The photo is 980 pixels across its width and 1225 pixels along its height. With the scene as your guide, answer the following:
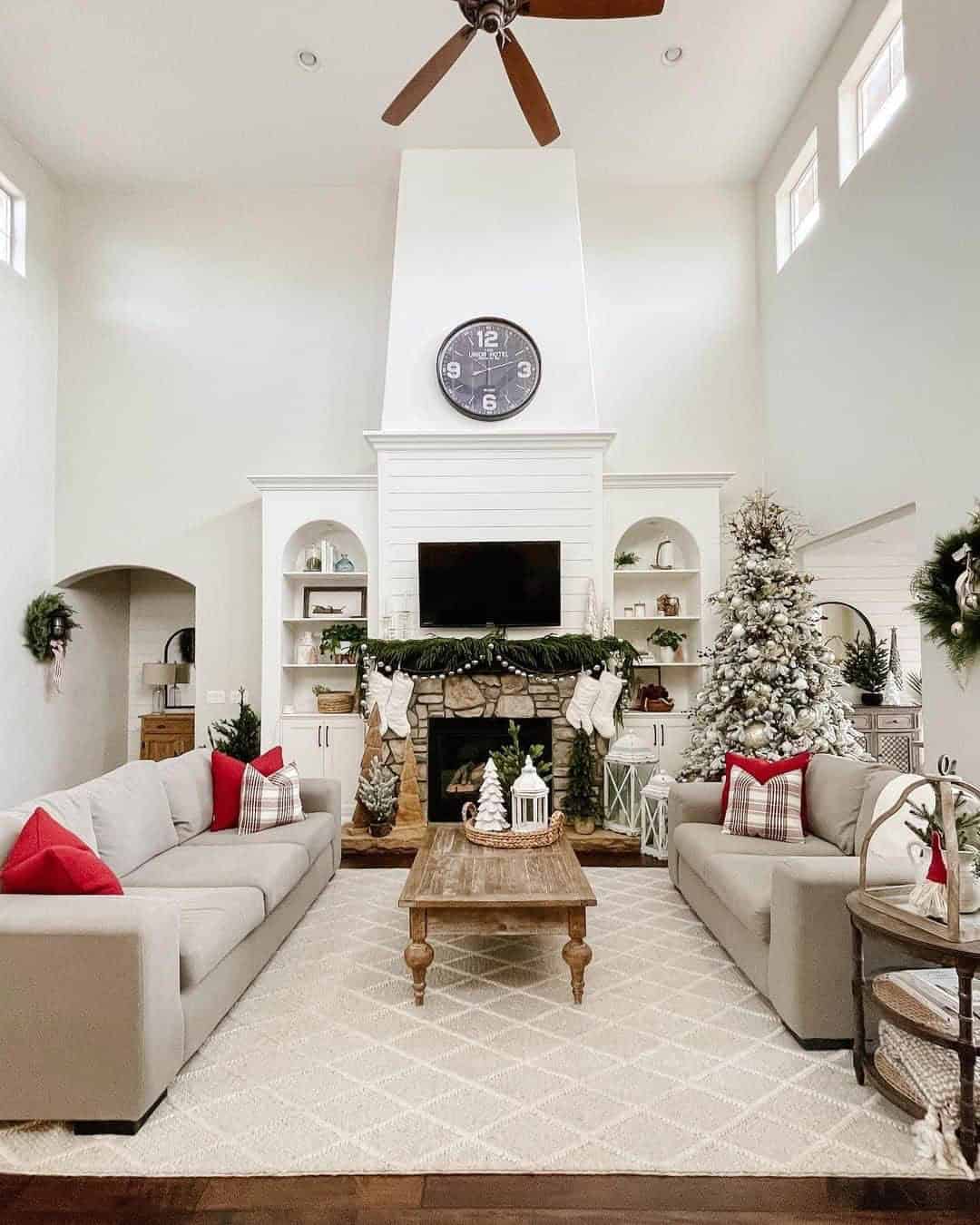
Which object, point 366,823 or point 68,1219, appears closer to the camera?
point 68,1219

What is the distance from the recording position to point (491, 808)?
167 inches

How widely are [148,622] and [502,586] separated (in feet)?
13.5

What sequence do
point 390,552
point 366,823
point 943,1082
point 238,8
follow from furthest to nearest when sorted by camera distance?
1. point 390,552
2. point 366,823
3. point 238,8
4. point 943,1082

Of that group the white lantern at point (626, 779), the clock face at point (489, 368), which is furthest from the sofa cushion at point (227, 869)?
the clock face at point (489, 368)

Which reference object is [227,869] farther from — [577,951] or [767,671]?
[767,671]

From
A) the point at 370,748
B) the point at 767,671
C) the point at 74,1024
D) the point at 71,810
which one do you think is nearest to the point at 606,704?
the point at 767,671

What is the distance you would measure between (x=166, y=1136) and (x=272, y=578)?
5043mm

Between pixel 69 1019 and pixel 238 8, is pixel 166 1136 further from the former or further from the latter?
pixel 238 8

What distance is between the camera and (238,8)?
5676 mm

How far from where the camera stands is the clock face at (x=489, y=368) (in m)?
6.89

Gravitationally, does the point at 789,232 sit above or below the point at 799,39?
below

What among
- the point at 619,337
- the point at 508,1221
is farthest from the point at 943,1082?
the point at 619,337

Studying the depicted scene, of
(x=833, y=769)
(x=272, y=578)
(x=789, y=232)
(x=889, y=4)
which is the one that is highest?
(x=889, y=4)

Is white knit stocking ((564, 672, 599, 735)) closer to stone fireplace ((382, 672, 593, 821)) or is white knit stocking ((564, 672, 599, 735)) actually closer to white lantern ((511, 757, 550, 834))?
stone fireplace ((382, 672, 593, 821))
